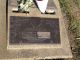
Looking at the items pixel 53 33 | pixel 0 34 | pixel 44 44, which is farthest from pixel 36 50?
pixel 0 34

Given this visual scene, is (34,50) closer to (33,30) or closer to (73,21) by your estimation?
(33,30)

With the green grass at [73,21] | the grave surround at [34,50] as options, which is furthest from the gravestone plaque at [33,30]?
the green grass at [73,21]

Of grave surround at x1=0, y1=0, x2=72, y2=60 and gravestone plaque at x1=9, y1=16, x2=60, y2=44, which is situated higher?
gravestone plaque at x1=9, y1=16, x2=60, y2=44

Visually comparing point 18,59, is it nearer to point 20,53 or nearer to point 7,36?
point 20,53

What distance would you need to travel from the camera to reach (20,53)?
777cm

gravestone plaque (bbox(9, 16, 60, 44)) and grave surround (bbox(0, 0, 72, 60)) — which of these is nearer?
grave surround (bbox(0, 0, 72, 60))

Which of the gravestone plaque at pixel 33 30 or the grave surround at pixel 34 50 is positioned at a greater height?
the gravestone plaque at pixel 33 30

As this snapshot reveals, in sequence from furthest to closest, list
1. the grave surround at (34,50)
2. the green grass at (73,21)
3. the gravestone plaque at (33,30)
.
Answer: the green grass at (73,21) → the gravestone plaque at (33,30) → the grave surround at (34,50)

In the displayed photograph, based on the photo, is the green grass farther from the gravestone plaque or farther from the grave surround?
the gravestone plaque

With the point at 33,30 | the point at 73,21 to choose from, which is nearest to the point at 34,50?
the point at 33,30

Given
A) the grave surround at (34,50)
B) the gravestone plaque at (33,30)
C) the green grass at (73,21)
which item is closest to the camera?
the grave surround at (34,50)

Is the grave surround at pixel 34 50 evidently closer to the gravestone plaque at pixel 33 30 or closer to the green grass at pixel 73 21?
the gravestone plaque at pixel 33 30

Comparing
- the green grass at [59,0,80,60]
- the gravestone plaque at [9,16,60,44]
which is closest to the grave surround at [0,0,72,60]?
the gravestone plaque at [9,16,60,44]

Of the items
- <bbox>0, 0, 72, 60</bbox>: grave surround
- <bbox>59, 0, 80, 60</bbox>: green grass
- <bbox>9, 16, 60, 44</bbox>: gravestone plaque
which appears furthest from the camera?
<bbox>59, 0, 80, 60</bbox>: green grass
